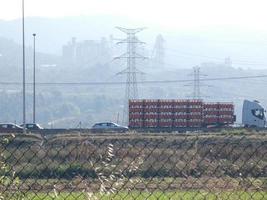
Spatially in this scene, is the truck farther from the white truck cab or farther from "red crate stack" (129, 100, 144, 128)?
the white truck cab

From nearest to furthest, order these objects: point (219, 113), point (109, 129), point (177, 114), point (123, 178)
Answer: point (123, 178), point (109, 129), point (177, 114), point (219, 113)

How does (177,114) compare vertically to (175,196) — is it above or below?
below

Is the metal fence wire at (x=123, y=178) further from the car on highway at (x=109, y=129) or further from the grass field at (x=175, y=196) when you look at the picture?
the car on highway at (x=109, y=129)

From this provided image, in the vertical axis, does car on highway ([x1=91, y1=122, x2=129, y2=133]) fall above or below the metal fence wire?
below

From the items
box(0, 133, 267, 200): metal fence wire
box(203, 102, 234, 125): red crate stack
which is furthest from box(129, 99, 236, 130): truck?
box(0, 133, 267, 200): metal fence wire

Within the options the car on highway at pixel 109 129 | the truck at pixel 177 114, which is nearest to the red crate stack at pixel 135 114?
the truck at pixel 177 114

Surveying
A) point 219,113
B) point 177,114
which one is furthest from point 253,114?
point 177,114

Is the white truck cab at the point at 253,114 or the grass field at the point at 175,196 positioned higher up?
the grass field at the point at 175,196

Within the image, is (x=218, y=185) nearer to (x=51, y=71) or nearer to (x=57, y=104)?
(x=57, y=104)

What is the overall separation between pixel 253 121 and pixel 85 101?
307 ft

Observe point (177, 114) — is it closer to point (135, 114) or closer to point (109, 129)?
point (135, 114)

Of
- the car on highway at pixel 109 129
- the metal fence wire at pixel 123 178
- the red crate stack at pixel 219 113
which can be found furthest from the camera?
the red crate stack at pixel 219 113

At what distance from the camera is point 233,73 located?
179875 millimetres

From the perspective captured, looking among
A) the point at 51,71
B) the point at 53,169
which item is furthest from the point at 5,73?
the point at 53,169
